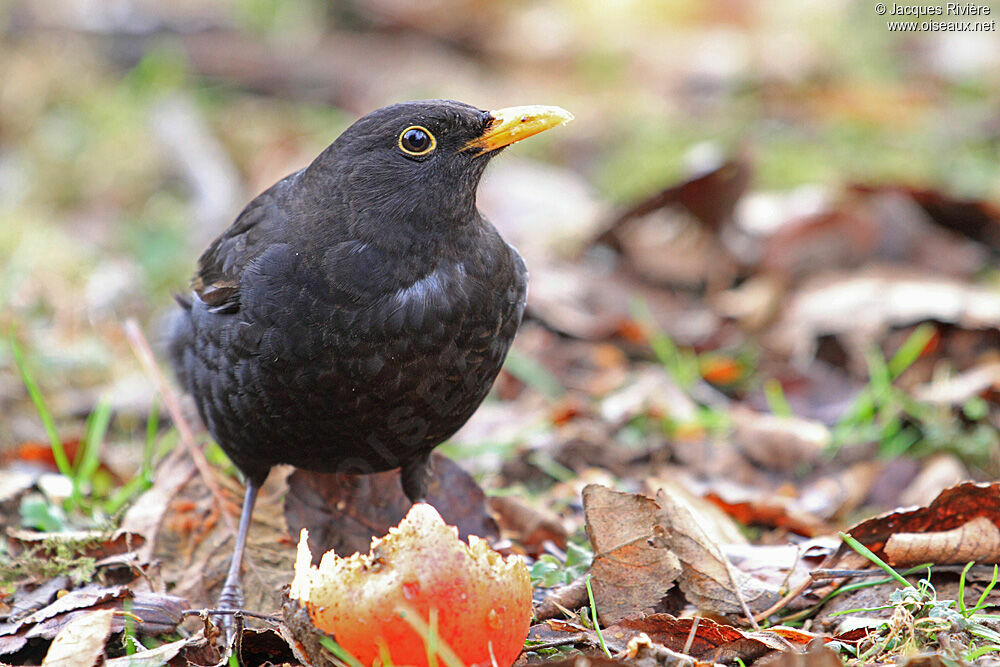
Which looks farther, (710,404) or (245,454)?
(710,404)

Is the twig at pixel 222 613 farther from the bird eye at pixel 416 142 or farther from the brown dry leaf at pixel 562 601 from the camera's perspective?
the bird eye at pixel 416 142

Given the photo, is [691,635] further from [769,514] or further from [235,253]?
[235,253]

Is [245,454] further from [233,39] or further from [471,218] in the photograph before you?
[233,39]

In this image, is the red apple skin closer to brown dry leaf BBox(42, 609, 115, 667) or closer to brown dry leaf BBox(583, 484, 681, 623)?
brown dry leaf BBox(583, 484, 681, 623)

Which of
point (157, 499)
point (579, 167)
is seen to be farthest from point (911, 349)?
point (579, 167)

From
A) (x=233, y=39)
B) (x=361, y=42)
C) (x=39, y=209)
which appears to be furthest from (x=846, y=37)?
(x=39, y=209)

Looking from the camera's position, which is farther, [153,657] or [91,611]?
[91,611]
